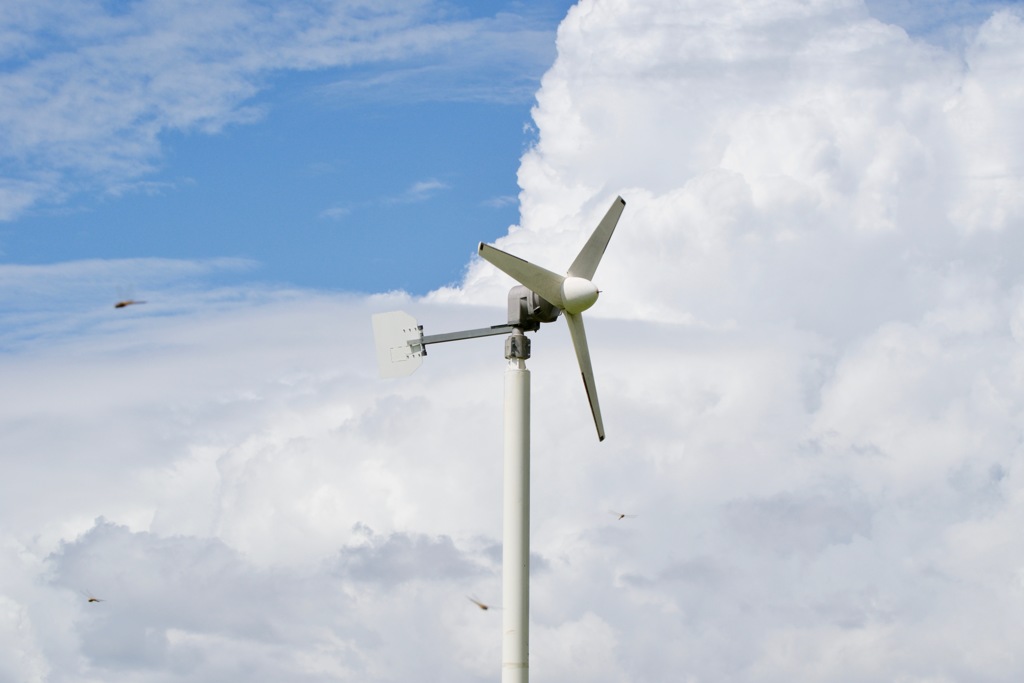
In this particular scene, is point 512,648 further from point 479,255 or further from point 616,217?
point 616,217

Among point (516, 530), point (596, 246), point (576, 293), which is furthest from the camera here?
point (596, 246)

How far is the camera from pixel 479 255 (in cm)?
4556

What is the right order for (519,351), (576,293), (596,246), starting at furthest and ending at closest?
(596,246), (576,293), (519,351)

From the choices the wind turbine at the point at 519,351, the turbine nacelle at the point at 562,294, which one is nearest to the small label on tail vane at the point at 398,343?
the wind turbine at the point at 519,351

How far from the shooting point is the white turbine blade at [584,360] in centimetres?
4816

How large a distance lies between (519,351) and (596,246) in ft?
18.1

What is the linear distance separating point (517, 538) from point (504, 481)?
1.82 m

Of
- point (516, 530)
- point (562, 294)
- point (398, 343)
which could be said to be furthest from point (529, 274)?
point (516, 530)

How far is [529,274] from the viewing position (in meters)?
46.3

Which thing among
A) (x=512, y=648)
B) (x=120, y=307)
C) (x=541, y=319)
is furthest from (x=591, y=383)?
(x=120, y=307)

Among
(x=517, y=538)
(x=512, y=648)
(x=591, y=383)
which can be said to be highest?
(x=591, y=383)

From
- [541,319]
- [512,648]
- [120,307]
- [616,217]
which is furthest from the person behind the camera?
[616,217]

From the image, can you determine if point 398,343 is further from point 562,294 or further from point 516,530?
point 516,530

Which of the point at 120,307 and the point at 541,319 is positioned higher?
the point at 541,319
